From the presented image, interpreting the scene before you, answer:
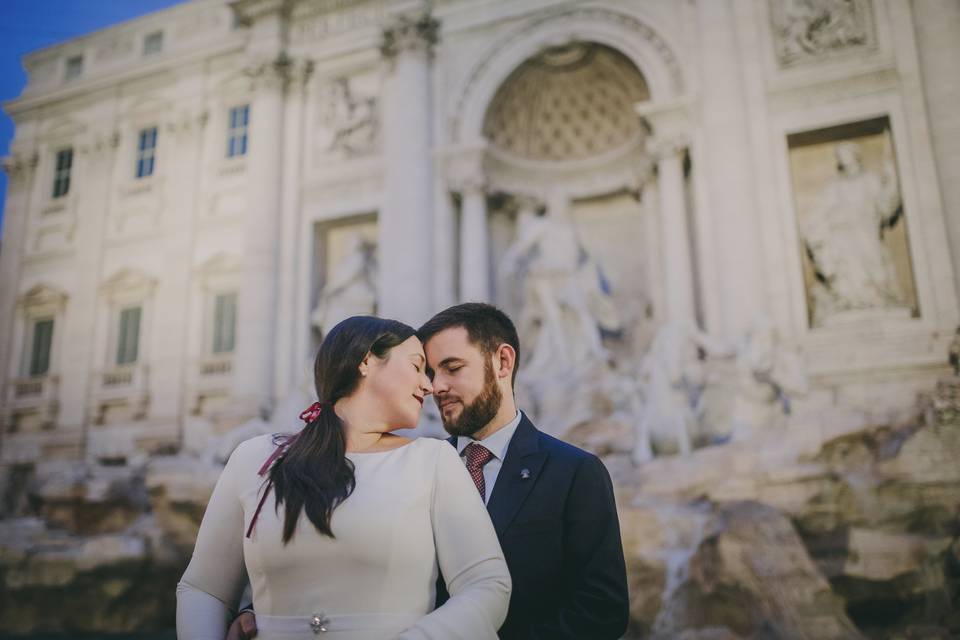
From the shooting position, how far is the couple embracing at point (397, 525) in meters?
1.59

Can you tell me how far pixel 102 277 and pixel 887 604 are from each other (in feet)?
54.2

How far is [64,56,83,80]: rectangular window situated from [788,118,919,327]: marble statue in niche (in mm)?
17169

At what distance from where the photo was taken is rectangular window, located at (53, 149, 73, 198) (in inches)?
717

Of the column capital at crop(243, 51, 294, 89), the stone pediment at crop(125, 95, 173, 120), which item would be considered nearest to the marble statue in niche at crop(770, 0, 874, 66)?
the column capital at crop(243, 51, 294, 89)

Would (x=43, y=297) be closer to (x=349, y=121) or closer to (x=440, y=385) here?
(x=349, y=121)

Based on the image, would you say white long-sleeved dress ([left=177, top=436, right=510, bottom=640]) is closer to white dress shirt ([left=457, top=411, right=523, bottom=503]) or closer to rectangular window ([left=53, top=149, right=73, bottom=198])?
white dress shirt ([left=457, top=411, right=523, bottom=503])

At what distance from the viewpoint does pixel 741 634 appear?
215 inches

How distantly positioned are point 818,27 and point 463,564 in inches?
491

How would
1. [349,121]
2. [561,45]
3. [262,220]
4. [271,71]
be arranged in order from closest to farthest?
1. [561,45]
2. [262,220]
3. [349,121]
4. [271,71]

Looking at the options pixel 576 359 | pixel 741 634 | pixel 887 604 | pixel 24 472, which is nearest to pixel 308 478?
pixel 741 634

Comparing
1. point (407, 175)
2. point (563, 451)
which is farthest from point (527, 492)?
point (407, 175)

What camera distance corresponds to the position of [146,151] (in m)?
17.5

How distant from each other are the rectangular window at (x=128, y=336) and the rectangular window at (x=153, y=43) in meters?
6.43

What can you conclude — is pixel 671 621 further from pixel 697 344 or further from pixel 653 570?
pixel 697 344
